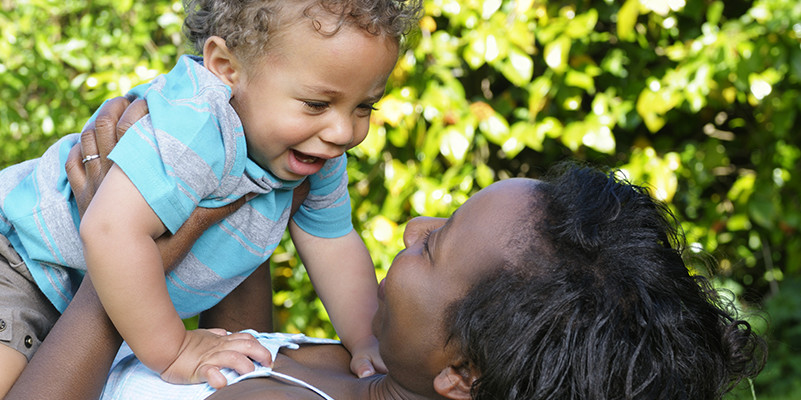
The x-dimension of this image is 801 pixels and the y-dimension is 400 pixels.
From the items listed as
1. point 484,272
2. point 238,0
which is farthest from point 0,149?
point 484,272

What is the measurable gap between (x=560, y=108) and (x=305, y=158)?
216 cm

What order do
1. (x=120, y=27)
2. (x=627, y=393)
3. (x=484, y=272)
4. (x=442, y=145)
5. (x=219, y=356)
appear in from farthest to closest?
(x=120, y=27), (x=442, y=145), (x=219, y=356), (x=484, y=272), (x=627, y=393)

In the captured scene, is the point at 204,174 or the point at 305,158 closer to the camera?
the point at 204,174

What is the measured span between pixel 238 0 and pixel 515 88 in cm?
231

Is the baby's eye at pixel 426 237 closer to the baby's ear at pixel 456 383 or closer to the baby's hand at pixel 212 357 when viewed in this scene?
the baby's ear at pixel 456 383

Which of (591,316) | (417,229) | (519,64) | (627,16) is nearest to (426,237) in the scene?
(417,229)

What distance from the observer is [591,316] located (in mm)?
1442

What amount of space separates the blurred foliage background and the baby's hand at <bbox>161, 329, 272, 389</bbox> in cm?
157

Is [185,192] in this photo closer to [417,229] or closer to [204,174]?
[204,174]

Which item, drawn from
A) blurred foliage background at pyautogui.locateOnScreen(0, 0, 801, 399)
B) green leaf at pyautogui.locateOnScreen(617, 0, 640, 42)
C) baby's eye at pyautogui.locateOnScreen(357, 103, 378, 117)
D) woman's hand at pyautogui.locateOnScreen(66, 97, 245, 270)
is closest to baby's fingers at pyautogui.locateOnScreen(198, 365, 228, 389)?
woman's hand at pyautogui.locateOnScreen(66, 97, 245, 270)

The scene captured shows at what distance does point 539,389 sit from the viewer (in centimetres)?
144

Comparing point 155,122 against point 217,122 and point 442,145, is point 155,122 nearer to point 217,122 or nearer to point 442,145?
point 217,122

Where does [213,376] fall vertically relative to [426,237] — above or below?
below

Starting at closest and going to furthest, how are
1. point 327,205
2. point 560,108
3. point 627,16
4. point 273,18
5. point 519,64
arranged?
point 273,18 → point 327,205 → point 519,64 → point 627,16 → point 560,108
